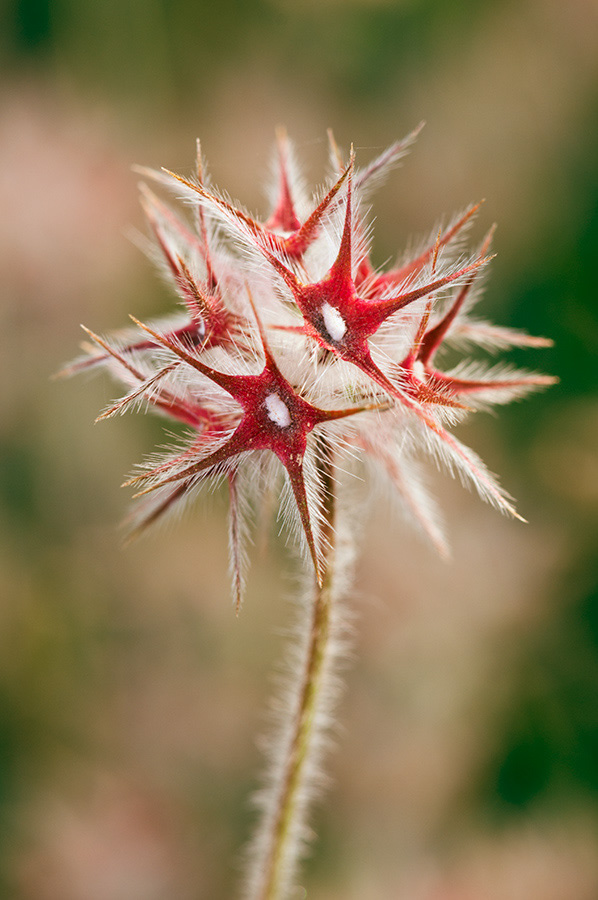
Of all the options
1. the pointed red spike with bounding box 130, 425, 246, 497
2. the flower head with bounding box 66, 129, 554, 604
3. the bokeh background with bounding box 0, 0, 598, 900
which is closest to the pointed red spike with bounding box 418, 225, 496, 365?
the flower head with bounding box 66, 129, 554, 604

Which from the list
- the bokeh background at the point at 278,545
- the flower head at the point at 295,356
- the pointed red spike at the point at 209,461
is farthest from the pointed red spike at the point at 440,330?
the bokeh background at the point at 278,545

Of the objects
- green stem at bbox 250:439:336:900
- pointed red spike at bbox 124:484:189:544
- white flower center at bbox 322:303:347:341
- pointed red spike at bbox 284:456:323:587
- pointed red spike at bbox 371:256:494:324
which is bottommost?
green stem at bbox 250:439:336:900

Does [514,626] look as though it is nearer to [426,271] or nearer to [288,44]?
[426,271]

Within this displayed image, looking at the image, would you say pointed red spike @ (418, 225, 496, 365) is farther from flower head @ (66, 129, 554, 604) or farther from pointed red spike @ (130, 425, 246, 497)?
pointed red spike @ (130, 425, 246, 497)

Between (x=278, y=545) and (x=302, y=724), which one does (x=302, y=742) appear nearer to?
(x=302, y=724)

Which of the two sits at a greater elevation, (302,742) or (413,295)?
(413,295)

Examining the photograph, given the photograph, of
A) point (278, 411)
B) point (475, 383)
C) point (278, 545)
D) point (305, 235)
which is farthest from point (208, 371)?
point (278, 545)

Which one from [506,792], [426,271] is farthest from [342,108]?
[506,792]
